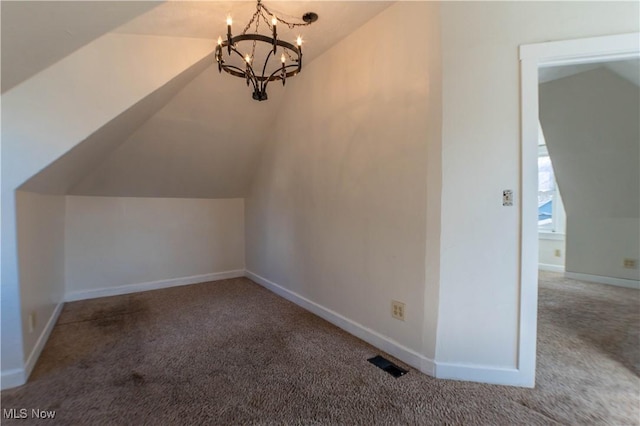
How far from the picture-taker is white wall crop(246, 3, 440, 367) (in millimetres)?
2055

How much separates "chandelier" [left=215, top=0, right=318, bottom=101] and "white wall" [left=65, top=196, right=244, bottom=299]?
228cm

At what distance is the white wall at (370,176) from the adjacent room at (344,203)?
17 mm

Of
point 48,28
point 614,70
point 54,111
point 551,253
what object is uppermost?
point 614,70

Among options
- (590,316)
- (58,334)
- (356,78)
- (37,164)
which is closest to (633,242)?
(590,316)

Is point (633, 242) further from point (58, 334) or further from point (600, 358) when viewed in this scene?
point (58, 334)

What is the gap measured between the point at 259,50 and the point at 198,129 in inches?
48.6

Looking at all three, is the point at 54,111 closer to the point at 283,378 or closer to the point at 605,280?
the point at 283,378

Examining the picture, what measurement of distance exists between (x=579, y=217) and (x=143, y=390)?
5348 millimetres

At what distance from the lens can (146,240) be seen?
412 cm

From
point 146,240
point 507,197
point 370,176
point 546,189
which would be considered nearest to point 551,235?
point 546,189

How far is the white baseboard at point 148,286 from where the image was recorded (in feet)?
12.2

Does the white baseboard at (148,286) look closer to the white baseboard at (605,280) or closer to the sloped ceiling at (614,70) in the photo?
the sloped ceiling at (614,70)

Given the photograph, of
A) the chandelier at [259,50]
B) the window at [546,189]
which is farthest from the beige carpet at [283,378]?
the window at [546,189]

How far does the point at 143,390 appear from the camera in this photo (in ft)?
6.24
